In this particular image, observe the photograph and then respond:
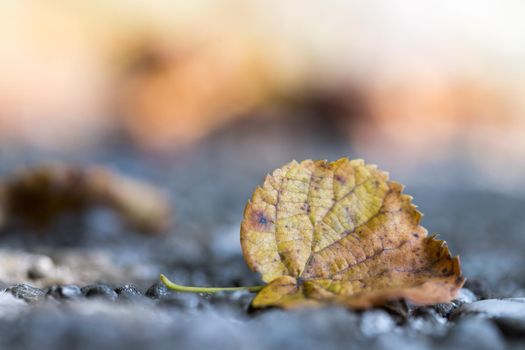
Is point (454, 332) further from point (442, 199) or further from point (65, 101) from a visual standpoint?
point (65, 101)

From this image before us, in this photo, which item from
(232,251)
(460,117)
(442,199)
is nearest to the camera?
(232,251)

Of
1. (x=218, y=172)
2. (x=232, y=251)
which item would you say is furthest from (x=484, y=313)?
(x=218, y=172)

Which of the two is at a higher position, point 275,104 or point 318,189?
point 275,104

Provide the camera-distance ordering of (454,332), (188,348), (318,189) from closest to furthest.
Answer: (188,348) < (454,332) < (318,189)

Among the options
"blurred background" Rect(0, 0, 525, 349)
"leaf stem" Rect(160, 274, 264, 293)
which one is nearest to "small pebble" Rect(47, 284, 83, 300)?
"leaf stem" Rect(160, 274, 264, 293)

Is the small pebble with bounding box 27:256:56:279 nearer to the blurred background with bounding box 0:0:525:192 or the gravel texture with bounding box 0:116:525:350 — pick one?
the gravel texture with bounding box 0:116:525:350

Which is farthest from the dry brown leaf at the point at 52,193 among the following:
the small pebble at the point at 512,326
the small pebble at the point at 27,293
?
the small pebble at the point at 512,326

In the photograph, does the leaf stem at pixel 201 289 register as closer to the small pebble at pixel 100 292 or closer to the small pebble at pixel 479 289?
the small pebble at pixel 100 292

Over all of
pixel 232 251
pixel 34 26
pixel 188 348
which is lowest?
pixel 188 348
